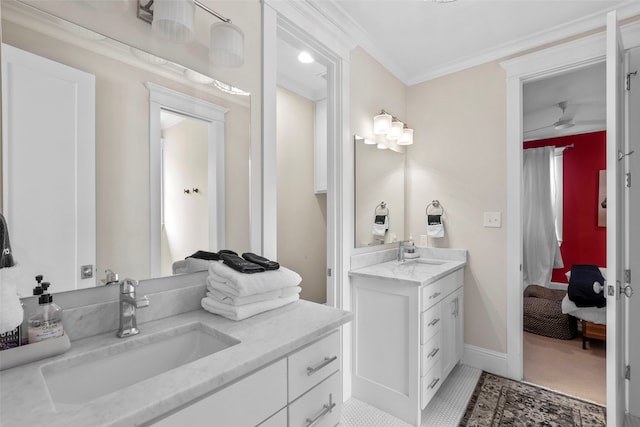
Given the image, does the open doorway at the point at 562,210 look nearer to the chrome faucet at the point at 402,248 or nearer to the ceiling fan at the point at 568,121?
the ceiling fan at the point at 568,121

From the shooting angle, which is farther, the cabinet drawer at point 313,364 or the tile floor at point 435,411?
the tile floor at point 435,411

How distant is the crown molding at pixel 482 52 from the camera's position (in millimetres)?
1925

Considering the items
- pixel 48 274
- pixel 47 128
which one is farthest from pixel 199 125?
pixel 48 274

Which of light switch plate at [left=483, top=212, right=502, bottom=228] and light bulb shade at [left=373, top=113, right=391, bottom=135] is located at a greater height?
light bulb shade at [left=373, top=113, right=391, bottom=135]

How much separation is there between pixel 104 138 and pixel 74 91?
6.0 inches

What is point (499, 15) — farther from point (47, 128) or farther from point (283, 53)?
point (47, 128)

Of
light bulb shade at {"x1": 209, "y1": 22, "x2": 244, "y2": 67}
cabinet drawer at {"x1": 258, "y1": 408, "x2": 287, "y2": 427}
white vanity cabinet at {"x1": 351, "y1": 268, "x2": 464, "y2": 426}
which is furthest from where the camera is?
white vanity cabinet at {"x1": 351, "y1": 268, "x2": 464, "y2": 426}

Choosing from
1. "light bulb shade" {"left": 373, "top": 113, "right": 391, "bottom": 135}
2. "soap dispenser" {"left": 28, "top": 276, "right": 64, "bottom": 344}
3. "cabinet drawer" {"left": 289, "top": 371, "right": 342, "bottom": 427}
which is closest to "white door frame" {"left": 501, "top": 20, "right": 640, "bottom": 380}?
"light bulb shade" {"left": 373, "top": 113, "right": 391, "bottom": 135}

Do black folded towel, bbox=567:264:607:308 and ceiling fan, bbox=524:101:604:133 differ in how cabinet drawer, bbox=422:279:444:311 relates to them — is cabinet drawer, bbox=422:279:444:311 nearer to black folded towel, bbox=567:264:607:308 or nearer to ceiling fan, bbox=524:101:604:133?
black folded towel, bbox=567:264:607:308

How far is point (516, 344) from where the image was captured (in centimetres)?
234

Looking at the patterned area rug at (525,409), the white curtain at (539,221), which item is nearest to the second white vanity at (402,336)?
the patterned area rug at (525,409)

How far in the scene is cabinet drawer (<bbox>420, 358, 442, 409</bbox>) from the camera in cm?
185

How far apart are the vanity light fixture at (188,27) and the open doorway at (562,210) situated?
9.46ft

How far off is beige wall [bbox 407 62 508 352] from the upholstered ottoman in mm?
1149
